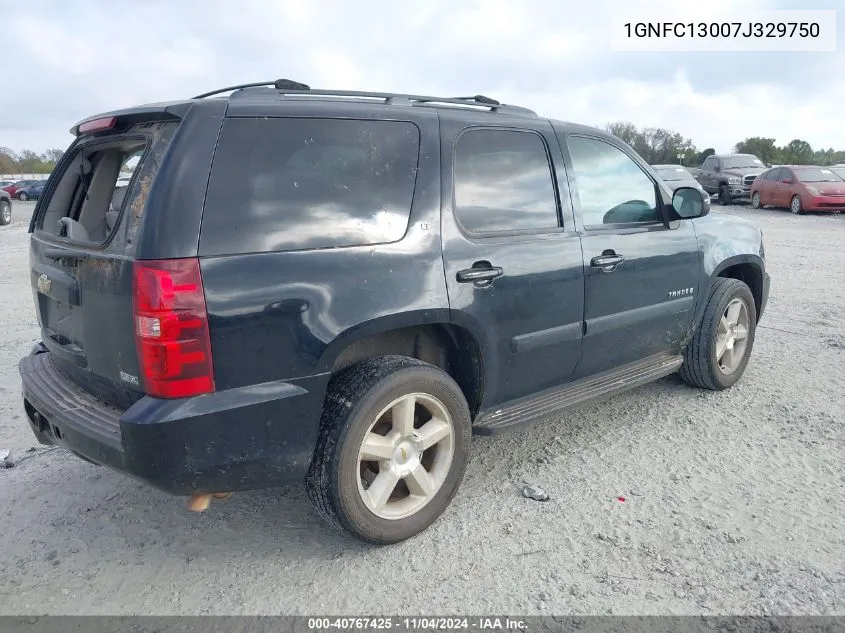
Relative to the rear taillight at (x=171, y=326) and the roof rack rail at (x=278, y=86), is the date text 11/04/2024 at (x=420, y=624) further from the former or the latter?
the roof rack rail at (x=278, y=86)

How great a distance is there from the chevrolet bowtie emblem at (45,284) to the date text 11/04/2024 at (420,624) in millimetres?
1877

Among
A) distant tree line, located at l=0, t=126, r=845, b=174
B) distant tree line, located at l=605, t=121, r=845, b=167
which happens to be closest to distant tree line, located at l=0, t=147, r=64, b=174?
distant tree line, located at l=0, t=126, r=845, b=174

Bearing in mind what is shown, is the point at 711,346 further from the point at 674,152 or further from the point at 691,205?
the point at 674,152

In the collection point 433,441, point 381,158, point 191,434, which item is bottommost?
point 433,441

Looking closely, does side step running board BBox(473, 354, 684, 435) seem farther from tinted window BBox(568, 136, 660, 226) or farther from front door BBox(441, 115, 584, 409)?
tinted window BBox(568, 136, 660, 226)

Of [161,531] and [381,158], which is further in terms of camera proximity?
[161,531]

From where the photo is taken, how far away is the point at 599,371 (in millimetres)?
3982

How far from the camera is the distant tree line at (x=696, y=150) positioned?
4419 cm

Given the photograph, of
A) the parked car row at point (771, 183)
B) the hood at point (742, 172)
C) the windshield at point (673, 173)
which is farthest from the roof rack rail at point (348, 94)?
the hood at point (742, 172)

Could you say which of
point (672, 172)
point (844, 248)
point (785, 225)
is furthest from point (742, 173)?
point (844, 248)

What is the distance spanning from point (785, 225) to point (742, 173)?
7200mm

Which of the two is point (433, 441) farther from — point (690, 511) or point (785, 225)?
point (785, 225)

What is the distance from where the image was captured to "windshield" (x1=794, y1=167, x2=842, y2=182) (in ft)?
64.1

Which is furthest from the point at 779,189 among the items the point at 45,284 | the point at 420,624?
the point at 45,284
